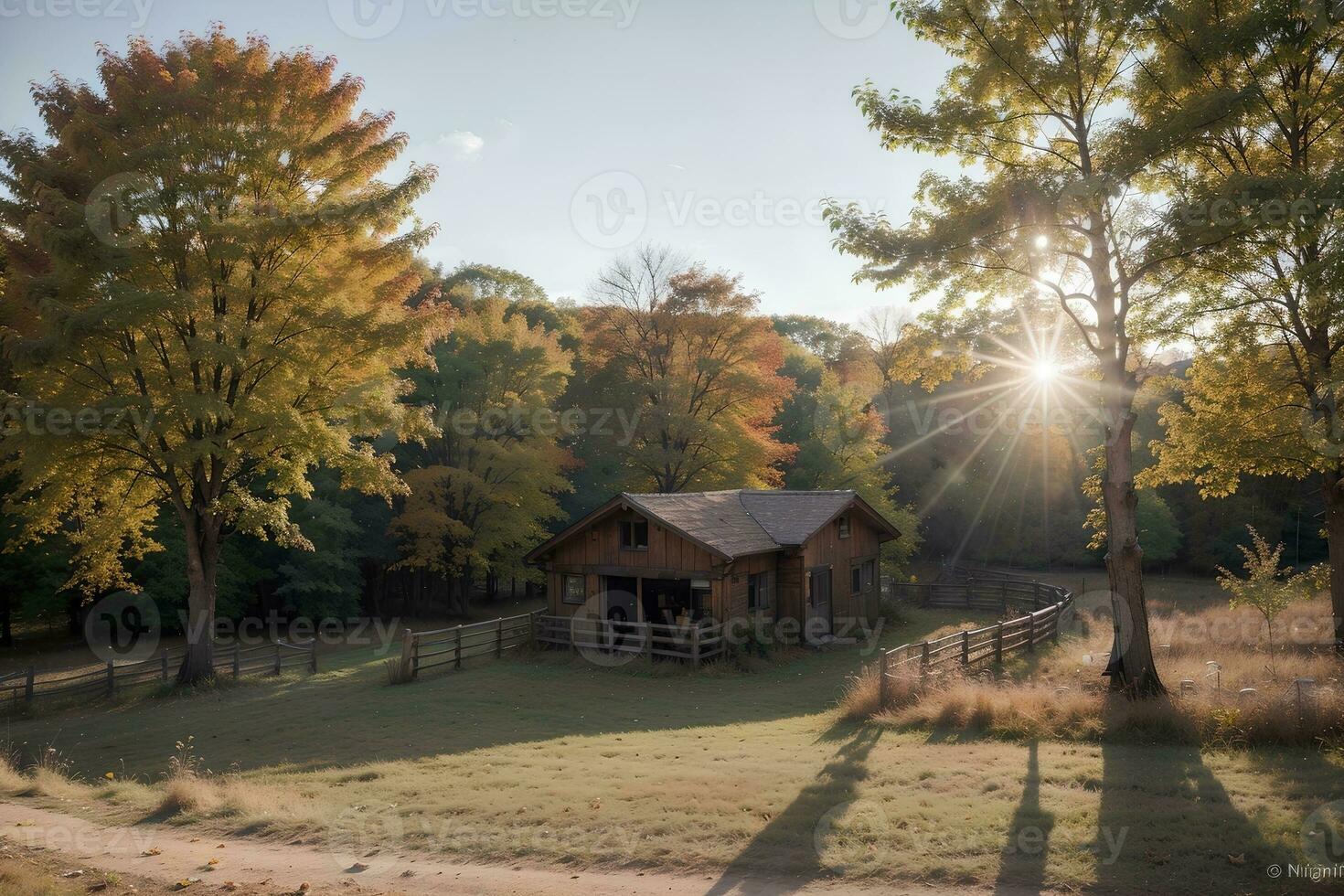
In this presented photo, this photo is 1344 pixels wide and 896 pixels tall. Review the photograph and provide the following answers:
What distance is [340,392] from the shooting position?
19797mm

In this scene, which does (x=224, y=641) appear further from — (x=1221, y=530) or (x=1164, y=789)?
(x=1221, y=530)

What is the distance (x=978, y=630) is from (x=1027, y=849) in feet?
43.8

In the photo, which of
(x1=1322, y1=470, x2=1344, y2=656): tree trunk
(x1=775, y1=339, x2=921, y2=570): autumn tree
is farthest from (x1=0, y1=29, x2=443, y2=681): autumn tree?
(x1=775, y1=339, x2=921, y2=570): autumn tree

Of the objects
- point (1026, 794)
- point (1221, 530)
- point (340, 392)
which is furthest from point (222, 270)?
point (1221, 530)

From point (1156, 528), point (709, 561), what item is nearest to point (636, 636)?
point (709, 561)

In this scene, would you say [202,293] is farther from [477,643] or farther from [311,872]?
[311,872]

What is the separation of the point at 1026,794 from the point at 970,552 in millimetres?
46274

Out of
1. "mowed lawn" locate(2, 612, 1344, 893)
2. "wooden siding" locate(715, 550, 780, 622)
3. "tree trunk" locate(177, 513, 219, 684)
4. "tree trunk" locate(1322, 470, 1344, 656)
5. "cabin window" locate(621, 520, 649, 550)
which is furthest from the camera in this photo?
"cabin window" locate(621, 520, 649, 550)

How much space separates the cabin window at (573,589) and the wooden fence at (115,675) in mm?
7414

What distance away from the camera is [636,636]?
73.0ft

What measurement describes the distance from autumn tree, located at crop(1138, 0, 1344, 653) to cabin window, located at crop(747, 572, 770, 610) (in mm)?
10744

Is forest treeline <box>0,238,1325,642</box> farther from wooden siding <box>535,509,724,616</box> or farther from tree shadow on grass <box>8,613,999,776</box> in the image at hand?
tree shadow on grass <box>8,613,999,776</box>

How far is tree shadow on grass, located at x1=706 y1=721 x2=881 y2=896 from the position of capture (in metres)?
7.73

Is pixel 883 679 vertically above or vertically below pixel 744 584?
below
